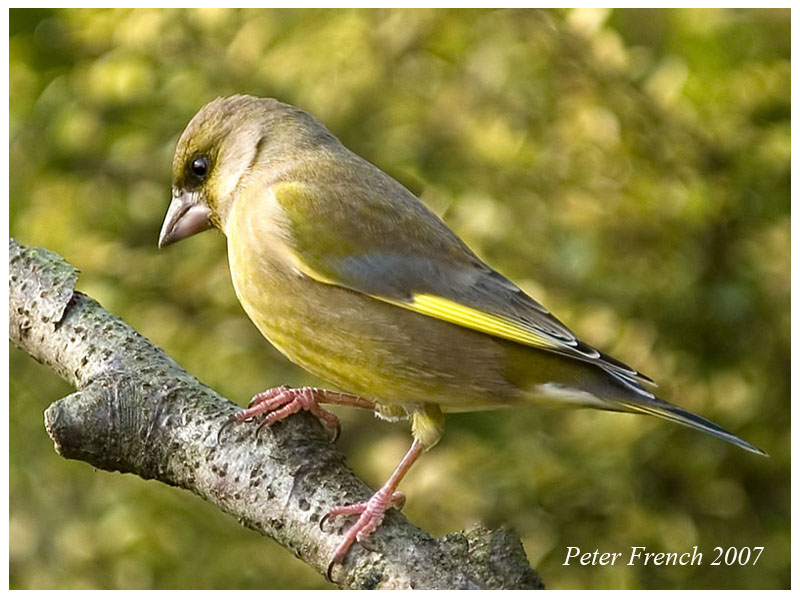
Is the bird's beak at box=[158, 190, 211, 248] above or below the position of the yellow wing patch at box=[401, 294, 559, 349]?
below

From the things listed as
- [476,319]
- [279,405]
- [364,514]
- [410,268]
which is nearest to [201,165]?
[410,268]

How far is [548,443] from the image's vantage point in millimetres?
3570

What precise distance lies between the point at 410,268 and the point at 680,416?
2.49 feet

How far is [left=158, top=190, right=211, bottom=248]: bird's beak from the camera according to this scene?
3193 mm

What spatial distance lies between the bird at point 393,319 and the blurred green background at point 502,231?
2.14 feet

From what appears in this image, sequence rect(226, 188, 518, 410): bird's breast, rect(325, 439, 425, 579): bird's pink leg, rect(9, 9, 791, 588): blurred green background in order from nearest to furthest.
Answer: rect(325, 439, 425, 579): bird's pink leg
rect(226, 188, 518, 410): bird's breast
rect(9, 9, 791, 588): blurred green background

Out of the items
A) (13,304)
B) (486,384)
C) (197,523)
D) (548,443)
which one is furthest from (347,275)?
(197,523)

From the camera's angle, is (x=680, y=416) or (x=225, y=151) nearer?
(x=680, y=416)

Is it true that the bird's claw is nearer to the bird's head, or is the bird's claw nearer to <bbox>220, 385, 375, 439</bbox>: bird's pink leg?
<bbox>220, 385, 375, 439</bbox>: bird's pink leg

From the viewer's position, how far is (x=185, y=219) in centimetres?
321

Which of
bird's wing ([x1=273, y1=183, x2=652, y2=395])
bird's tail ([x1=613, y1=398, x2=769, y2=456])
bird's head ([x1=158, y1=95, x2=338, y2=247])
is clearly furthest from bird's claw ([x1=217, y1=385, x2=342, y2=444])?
bird's tail ([x1=613, y1=398, x2=769, y2=456])

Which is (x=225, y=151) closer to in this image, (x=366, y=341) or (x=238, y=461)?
(x=366, y=341)

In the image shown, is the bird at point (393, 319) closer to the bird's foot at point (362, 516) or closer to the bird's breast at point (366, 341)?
the bird's breast at point (366, 341)

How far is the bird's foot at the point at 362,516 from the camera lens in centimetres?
241
